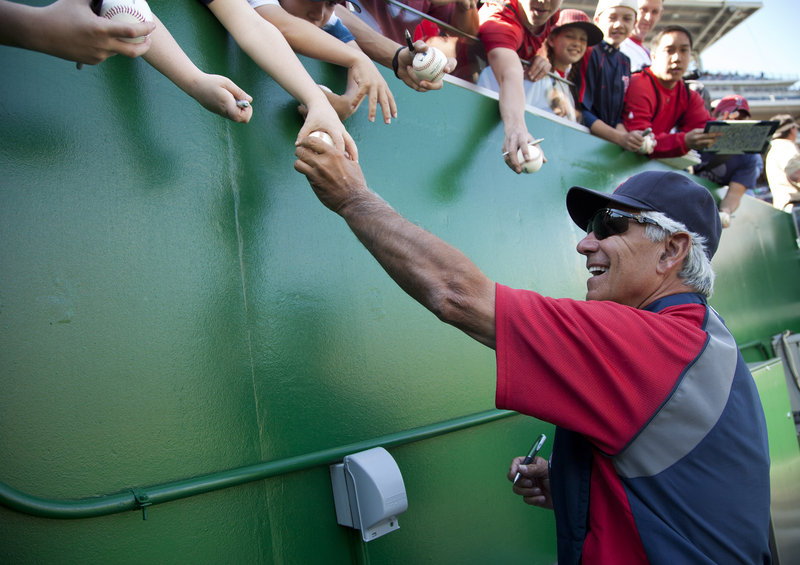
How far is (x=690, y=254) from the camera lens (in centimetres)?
172

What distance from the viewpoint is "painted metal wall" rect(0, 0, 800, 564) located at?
1.46m

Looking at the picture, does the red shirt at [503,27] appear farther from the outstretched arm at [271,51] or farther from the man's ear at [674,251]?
the man's ear at [674,251]

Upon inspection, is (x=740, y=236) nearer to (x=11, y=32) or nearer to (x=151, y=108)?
(x=151, y=108)

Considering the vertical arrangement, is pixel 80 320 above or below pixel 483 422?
above

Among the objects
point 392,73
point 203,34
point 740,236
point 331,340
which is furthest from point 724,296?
point 203,34

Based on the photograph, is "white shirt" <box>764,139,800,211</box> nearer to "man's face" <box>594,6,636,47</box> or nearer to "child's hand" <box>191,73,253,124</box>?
"man's face" <box>594,6,636,47</box>

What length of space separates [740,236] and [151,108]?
5702 millimetres

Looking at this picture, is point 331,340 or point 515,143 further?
point 515,143

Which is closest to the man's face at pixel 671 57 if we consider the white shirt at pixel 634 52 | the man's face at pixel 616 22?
the man's face at pixel 616 22

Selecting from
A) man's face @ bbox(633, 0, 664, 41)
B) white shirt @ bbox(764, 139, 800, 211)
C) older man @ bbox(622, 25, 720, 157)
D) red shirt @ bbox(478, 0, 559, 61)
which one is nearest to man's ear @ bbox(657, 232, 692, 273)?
red shirt @ bbox(478, 0, 559, 61)

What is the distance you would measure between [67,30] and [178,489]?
1.09 meters

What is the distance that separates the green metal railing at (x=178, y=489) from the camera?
4.33 feet

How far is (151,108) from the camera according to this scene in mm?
1775

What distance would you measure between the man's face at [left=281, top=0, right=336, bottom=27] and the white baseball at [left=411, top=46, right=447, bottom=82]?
36cm
